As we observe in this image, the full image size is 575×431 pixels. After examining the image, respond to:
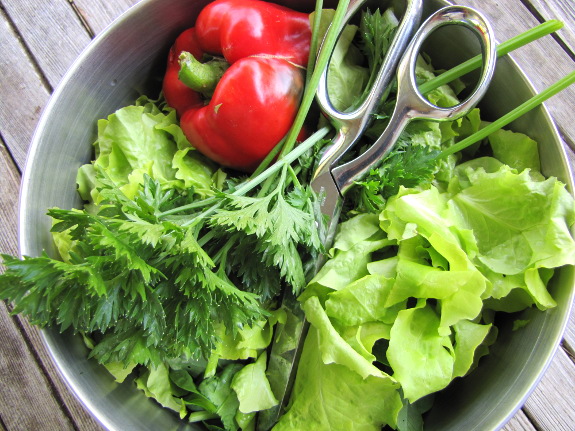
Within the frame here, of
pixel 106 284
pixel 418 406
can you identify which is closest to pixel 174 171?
pixel 106 284

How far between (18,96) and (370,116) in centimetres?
74

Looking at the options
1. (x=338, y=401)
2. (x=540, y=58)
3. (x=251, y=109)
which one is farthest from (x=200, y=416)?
(x=540, y=58)

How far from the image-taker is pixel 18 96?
1.05m

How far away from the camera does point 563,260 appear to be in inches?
27.3

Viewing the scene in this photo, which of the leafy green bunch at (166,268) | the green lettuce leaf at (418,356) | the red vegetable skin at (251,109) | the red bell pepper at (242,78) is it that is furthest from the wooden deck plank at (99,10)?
the green lettuce leaf at (418,356)

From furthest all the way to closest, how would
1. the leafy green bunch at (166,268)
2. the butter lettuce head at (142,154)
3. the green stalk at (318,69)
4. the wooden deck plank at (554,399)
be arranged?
the wooden deck plank at (554,399) < the butter lettuce head at (142,154) < the green stalk at (318,69) < the leafy green bunch at (166,268)

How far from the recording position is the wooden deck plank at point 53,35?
3.45ft

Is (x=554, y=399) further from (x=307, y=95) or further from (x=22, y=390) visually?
(x=22, y=390)

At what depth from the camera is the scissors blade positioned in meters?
0.78

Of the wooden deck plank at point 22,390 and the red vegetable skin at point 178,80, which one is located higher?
the red vegetable skin at point 178,80

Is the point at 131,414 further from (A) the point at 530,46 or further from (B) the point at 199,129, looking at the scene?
(A) the point at 530,46

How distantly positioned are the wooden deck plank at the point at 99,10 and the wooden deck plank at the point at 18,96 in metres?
0.15

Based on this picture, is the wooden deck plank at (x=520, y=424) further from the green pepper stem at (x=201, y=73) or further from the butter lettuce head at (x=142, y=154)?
the green pepper stem at (x=201, y=73)

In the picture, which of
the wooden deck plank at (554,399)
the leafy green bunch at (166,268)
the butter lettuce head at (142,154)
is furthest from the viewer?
the wooden deck plank at (554,399)
